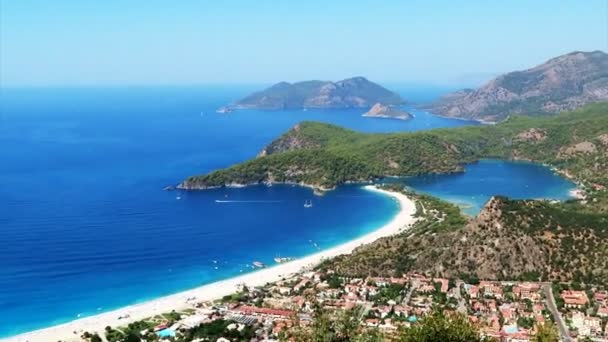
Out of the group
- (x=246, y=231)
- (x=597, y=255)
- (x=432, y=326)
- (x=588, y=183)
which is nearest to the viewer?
(x=432, y=326)

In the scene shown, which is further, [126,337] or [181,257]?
[181,257]

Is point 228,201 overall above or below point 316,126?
below

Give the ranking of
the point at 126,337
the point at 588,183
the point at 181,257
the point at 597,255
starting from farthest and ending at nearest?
the point at 588,183
the point at 181,257
the point at 597,255
the point at 126,337

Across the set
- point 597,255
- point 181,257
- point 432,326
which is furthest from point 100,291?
point 597,255

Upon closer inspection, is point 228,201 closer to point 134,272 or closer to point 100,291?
point 134,272

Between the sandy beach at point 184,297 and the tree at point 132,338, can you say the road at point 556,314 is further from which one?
the tree at point 132,338

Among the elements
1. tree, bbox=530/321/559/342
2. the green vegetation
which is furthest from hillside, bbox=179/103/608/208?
the green vegetation

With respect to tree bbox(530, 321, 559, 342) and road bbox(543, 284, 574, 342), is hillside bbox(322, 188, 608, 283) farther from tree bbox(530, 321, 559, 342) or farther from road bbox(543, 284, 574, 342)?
tree bbox(530, 321, 559, 342)
